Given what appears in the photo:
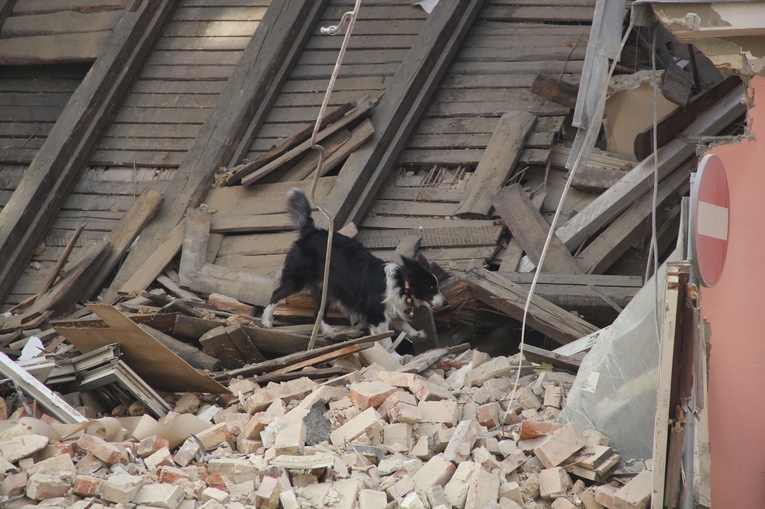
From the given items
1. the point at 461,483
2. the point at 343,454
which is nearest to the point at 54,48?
the point at 343,454

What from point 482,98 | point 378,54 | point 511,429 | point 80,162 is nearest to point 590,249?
point 482,98

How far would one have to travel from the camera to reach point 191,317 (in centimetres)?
672

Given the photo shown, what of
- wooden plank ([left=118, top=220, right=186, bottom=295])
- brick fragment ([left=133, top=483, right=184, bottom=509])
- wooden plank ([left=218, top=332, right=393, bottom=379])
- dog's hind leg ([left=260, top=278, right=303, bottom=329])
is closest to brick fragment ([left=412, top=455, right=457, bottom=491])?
brick fragment ([left=133, top=483, right=184, bottom=509])

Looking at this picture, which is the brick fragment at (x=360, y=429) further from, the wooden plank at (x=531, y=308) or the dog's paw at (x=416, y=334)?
the dog's paw at (x=416, y=334)

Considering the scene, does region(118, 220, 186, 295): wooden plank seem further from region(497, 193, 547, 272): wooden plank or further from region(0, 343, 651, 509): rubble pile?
region(497, 193, 547, 272): wooden plank

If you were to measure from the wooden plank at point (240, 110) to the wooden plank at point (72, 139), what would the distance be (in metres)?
1.17

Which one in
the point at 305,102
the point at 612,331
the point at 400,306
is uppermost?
the point at 305,102

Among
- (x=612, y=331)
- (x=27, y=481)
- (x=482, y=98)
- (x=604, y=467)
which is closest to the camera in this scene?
(x=27, y=481)

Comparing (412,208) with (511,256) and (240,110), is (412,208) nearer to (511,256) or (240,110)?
(511,256)

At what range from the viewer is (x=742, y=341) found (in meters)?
4.77

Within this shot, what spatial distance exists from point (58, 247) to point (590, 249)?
5.18m

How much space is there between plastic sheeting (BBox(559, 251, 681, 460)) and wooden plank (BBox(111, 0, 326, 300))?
15.4ft

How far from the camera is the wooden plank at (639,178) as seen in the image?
274 inches

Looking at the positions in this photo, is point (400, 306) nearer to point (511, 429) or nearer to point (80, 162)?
point (511, 429)
